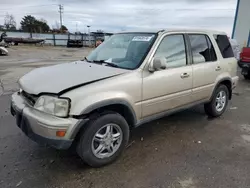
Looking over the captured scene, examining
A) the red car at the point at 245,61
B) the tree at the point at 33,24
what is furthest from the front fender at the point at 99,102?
the tree at the point at 33,24

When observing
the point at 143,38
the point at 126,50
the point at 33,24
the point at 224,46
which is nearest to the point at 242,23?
the point at 224,46

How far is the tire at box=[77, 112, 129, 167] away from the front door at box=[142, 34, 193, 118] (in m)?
0.46

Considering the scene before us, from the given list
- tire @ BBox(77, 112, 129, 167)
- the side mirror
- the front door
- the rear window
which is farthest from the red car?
tire @ BBox(77, 112, 129, 167)

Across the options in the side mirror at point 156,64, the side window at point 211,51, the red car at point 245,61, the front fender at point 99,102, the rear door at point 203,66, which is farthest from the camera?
the red car at point 245,61

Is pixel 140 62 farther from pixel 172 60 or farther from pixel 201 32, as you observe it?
pixel 201 32

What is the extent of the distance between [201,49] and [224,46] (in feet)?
2.93

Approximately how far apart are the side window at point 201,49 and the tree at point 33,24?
6197 centimetres

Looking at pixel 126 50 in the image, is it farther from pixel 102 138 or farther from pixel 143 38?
pixel 102 138

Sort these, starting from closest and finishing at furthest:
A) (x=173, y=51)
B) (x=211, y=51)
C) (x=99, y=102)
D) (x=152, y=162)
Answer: (x=99, y=102) → (x=152, y=162) → (x=173, y=51) → (x=211, y=51)

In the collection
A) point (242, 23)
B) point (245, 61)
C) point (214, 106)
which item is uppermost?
point (242, 23)

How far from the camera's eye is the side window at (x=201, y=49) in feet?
13.0

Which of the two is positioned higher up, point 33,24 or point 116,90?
point 33,24

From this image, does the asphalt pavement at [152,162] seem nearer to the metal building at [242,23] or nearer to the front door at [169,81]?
the front door at [169,81]

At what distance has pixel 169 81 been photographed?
136 inches
